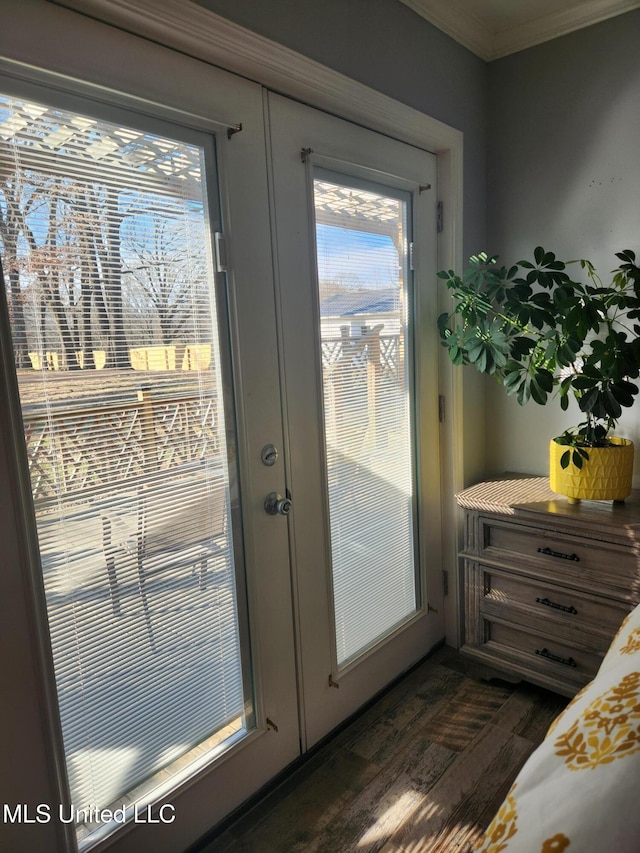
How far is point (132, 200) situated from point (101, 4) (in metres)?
0.36

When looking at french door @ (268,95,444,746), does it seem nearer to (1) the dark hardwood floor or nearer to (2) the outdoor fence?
(1) the dark hardwood floor

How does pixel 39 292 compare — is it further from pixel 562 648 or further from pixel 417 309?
pixel 562 648

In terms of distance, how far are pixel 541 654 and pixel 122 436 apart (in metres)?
1.67

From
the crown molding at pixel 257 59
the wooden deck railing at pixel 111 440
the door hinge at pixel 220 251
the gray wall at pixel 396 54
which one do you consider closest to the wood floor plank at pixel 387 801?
the wooden deck railing at pixel 111 440

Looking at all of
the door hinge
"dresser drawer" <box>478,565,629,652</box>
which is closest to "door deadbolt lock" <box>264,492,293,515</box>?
the door hinge

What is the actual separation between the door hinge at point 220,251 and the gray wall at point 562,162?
139 centimetres

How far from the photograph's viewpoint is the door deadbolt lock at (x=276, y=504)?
63.2 inches

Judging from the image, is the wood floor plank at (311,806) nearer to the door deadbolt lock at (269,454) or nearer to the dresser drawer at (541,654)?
the dresser drawer at (541,654)

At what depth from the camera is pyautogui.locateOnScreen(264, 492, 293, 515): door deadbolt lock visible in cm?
160

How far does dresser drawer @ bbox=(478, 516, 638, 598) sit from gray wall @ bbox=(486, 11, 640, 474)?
43 cm

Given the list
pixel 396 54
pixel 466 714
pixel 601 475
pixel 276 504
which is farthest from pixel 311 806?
pixel 396 54

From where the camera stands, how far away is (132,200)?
1.24 meters

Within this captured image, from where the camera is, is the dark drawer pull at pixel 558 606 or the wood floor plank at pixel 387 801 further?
the dark drawer pull at pixel 558 606

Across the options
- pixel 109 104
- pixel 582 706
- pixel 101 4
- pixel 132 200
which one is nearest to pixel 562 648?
pixel 582 706
